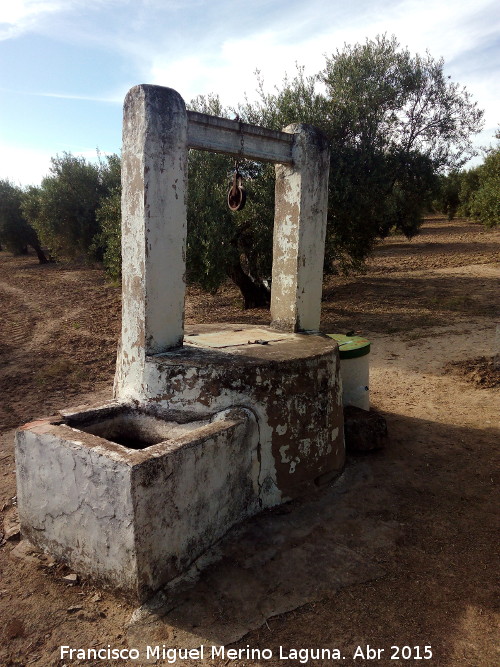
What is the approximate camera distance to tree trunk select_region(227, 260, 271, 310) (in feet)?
41.4

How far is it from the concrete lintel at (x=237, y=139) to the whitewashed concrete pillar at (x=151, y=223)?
9.7 inches

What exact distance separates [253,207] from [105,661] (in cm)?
946

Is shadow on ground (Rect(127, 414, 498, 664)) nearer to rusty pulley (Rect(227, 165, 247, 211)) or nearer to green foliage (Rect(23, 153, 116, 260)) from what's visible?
rusty pulley (Rect(227, 165, 247, 211))

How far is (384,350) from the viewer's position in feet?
30.1

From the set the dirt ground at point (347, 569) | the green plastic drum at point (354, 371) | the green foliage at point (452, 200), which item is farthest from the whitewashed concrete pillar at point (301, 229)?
the green foliage at point (452, 200)

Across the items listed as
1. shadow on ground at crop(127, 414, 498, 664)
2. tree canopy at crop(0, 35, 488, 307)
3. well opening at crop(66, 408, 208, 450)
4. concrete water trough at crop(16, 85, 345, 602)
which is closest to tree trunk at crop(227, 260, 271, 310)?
tree canopy at crop(0, 35, 488, 307)

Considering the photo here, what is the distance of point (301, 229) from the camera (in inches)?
203

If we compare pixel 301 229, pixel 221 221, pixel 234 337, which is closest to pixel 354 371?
pixel 234 337

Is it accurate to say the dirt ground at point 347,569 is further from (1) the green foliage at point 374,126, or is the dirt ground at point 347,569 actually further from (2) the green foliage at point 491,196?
(2) the green foliage at point 491,196

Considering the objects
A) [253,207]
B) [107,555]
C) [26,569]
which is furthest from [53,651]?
[253,207]

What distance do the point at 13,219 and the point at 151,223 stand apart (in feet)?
88.9

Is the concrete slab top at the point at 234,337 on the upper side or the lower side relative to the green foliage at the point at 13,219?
lower

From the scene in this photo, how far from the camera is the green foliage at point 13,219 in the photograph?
88.5 ft

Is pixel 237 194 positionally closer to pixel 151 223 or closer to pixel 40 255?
pixel 151 223
